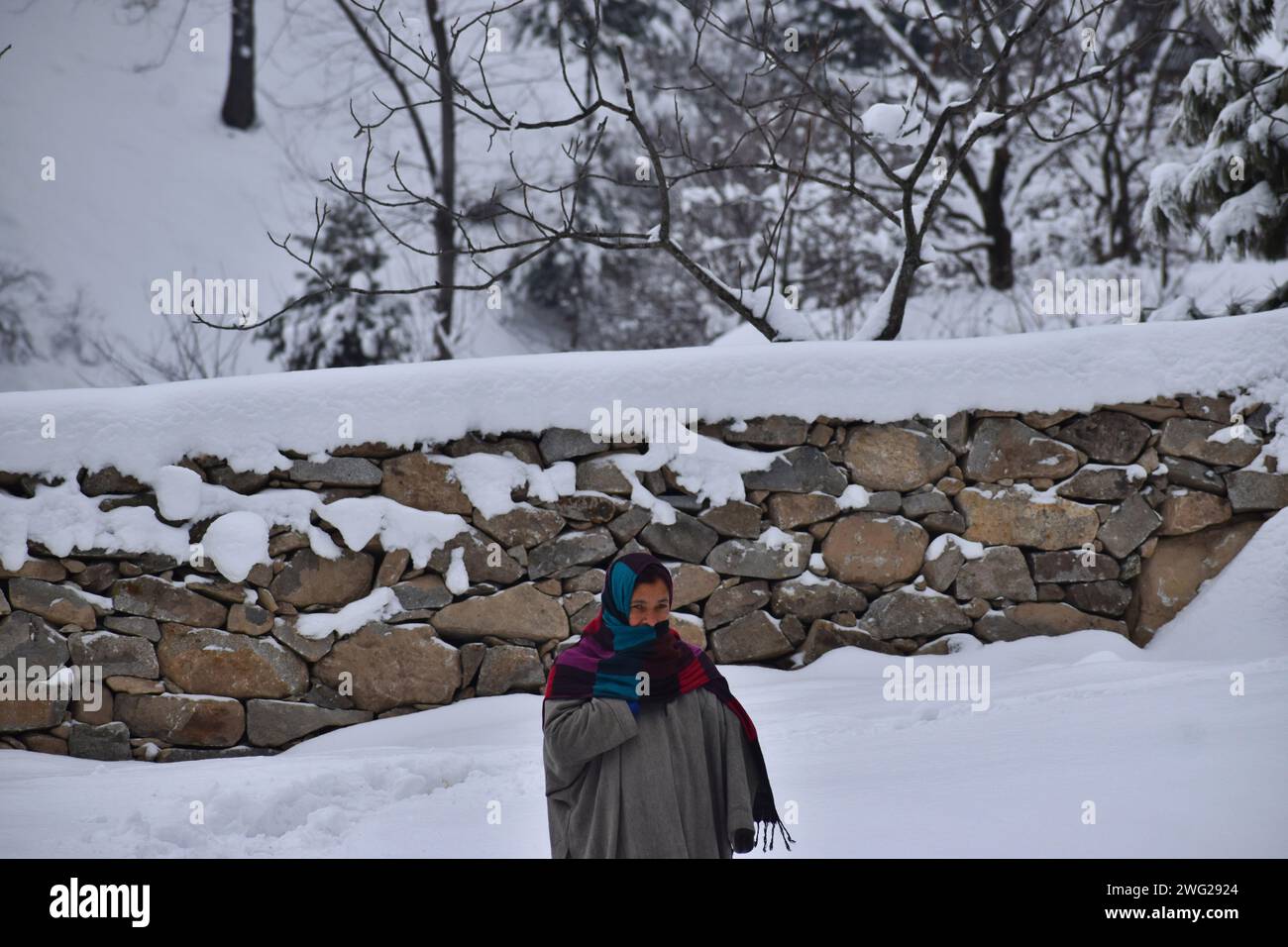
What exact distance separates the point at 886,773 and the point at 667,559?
1.53 meters

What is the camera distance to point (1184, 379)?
Answer: 471 centimetres

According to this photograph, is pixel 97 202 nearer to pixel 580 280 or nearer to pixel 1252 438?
pixel 580 280

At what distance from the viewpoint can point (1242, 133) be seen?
20.0 ft

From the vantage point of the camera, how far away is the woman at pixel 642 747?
→ 2158mm

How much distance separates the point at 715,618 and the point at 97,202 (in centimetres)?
1310

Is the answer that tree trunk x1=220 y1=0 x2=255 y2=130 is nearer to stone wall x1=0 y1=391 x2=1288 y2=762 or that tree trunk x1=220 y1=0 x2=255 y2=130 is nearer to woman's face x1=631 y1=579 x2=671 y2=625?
stone wall x1=0 y1=391 x2=1288 y2=762

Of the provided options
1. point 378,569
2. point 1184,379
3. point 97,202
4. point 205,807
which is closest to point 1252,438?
point 1184,379

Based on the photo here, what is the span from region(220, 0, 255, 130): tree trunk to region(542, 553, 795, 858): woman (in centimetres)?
1560

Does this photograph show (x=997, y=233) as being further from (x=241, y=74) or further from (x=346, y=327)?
(x=241, y=74)

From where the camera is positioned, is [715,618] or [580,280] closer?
[715,618]

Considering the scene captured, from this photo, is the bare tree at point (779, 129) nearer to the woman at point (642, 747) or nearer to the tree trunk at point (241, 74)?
the tree trunk at point (241, 74)

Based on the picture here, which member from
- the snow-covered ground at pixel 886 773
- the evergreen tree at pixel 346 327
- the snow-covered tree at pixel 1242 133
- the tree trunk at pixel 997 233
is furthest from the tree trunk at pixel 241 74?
the snow-covered ground at pixel 886 773

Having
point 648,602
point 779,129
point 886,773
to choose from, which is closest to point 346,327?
point 779,129

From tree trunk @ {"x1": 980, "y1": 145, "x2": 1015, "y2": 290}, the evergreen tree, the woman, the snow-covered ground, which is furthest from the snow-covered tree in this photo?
the evergreen tree
